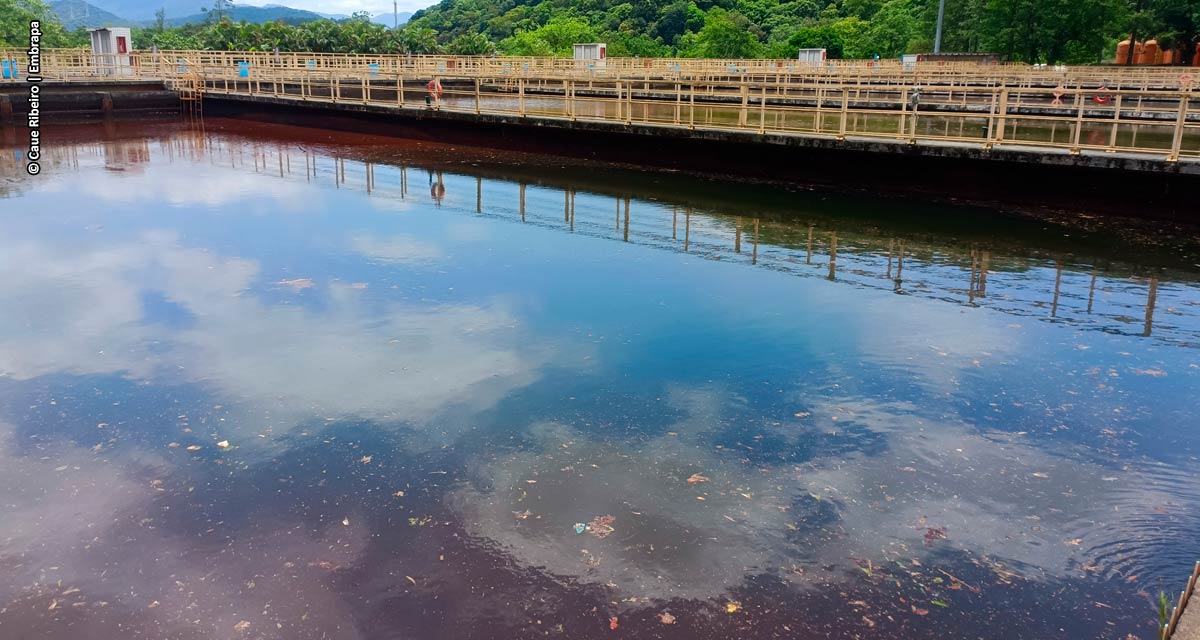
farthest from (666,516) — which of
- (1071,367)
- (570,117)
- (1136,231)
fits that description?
(570,117)

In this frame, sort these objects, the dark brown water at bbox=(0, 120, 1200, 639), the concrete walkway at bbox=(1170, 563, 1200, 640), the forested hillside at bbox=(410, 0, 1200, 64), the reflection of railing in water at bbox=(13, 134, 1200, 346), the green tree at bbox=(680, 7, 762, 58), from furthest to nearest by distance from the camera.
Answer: the green tree at bbox=(680, 7, 762, 58) < the forested hillside at bbox=(410, 0, 1200, 64) < the reflection of railing in water at bbox=(13, 134, 1200, 346) < the dark brown water at bbox=(0, 120, 1200, 639) < the concrete walkway at bbox=(1170, 563, 1200, 640)

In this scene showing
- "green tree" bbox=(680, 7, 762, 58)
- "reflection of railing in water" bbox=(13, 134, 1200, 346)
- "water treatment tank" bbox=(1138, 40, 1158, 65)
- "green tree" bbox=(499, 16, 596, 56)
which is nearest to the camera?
"reflection of railing in water" bbox=(13, 134, 1200, 346)

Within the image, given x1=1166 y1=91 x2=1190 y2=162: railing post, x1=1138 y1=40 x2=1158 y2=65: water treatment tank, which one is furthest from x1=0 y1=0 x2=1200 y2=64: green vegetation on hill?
x1=1166 y1=91 x2=1190 y2=162: railing post

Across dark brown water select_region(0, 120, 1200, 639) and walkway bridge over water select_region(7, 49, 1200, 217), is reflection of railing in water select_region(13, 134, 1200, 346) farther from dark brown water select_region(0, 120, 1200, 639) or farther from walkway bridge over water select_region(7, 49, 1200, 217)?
walkway bridge over water select_region(7, 49, 1200, 217)

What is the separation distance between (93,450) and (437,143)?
23.2 meters

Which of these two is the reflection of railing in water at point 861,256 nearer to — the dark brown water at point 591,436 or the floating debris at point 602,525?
the dark brown water at point 591,436

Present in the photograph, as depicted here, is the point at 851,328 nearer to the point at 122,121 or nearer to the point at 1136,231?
the point at 1136,231

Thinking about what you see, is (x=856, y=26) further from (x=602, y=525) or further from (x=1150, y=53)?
(x=602, y=525)

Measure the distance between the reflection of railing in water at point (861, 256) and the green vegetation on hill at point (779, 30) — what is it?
5777 cm

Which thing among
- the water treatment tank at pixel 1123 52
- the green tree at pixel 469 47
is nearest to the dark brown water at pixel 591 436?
the water treatment tank at pixel 1123 52

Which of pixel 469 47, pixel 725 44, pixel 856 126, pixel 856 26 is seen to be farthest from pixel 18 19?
pixel 856 26

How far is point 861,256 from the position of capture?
1372cm

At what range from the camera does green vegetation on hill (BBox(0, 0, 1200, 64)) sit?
65250 millimetres

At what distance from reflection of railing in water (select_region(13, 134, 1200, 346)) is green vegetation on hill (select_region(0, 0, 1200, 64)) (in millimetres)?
57768
